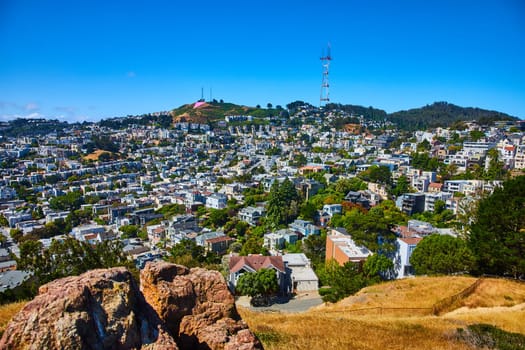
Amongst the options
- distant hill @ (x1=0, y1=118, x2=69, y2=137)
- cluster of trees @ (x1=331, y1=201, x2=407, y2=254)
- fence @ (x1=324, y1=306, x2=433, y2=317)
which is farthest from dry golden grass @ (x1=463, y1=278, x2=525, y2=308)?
distant hill @ (x1=0, y1=118, x2=69, y2=137)

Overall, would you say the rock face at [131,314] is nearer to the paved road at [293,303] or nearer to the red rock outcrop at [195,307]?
the red rock outcrop at [195,307]

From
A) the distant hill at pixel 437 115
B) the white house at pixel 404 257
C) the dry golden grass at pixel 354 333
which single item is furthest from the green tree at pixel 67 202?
the distant hill at pixel 437 115

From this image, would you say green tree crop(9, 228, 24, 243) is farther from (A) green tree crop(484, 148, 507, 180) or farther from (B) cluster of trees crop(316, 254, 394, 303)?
(A) green tree crop(484, 148, 507, 180)

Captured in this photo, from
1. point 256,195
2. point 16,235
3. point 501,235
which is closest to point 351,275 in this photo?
point 501,235

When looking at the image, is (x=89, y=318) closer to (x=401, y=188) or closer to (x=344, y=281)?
(x=344, y=281)

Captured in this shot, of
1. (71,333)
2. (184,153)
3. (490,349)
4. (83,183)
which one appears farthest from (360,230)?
(184,153)

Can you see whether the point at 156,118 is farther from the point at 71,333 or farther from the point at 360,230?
the point at 71,333
